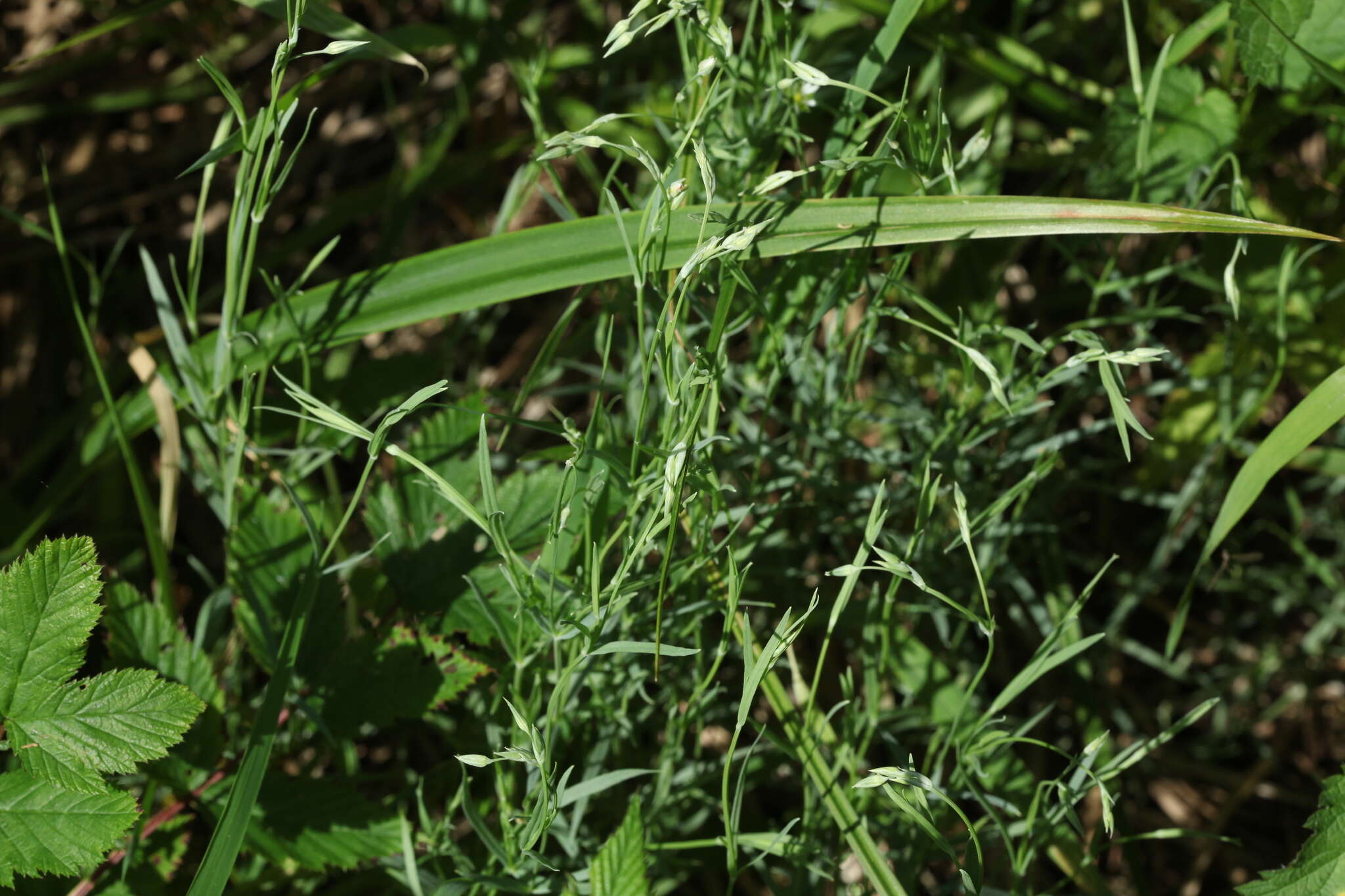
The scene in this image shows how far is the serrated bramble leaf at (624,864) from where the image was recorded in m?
0.92

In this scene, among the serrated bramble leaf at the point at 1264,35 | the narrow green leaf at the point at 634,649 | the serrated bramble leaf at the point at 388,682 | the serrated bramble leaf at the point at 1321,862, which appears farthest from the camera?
the serrated bramble leaf at the point at 1264,35

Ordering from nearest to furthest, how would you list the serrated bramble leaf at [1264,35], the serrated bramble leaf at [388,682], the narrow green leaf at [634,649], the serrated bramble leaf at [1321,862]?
the narrow green leaf at [634,649] → the serrated bramble leaf at [1321,862] → the serrated bramble leaf at [388,682] → the serrated bramble leaf at [1264,35]

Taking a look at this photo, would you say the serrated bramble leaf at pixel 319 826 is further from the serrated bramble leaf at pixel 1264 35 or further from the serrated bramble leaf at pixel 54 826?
the serrated bramble leaf at pixel 1264 35

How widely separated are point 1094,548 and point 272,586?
4.30 ft

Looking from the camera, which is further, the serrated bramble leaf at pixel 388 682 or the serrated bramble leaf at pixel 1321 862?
the serrated bramble leaf at pixel 388 682

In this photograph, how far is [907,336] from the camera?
1.50 meters

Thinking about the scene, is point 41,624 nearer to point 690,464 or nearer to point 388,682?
point 388,682

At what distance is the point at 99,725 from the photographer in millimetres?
902

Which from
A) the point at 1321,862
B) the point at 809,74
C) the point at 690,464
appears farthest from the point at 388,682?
the point at 1321,862

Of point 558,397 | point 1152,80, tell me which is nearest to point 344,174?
point 558,397

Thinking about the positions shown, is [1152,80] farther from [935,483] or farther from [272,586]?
[272,586]

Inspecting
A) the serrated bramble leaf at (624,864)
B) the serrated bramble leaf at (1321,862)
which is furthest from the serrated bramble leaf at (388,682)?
the serrated bramble leaf at (1321,862)

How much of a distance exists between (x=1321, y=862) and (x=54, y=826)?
117 centimetres

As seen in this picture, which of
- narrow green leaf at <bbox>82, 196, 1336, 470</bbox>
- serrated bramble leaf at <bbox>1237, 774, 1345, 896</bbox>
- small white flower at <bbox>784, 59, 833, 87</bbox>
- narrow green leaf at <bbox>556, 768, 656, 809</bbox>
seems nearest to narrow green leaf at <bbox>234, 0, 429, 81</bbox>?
narrow green leaf at <bbox>82, 196, 1336, 470</bbox>
